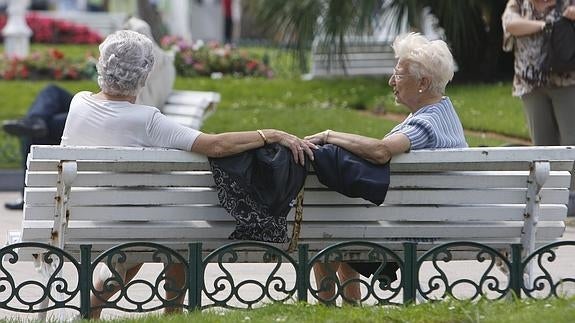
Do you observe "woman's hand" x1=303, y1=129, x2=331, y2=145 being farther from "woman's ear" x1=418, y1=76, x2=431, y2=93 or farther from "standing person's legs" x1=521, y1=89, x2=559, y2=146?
"standing person's legs" x1=521, y1=89, x2=559, y2=146

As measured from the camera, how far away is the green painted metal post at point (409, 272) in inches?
207

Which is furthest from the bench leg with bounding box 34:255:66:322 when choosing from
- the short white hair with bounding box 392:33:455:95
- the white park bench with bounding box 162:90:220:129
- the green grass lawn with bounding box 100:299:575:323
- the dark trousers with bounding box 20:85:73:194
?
the white park bench with bounding box 162:90:220:129

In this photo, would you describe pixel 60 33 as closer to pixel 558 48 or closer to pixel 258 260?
pixel 558 48

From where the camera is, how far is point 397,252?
564 cm

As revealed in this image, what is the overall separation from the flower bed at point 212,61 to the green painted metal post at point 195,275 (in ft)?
43.6

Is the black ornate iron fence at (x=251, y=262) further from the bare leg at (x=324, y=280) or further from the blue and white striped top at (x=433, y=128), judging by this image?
the blue and white striped top at (x=433, y=128)

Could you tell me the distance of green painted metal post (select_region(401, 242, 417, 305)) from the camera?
5.27 metres

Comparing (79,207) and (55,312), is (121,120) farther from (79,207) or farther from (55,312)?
(55,312)

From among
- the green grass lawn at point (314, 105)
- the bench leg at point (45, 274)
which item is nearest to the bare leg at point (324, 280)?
the bench leg at point (45, 274)

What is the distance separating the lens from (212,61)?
19.0m

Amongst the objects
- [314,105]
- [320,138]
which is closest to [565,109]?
[320,138]

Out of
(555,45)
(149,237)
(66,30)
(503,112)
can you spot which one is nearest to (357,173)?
(149,237)

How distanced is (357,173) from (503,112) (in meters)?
7.95

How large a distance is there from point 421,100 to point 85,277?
1.55m
